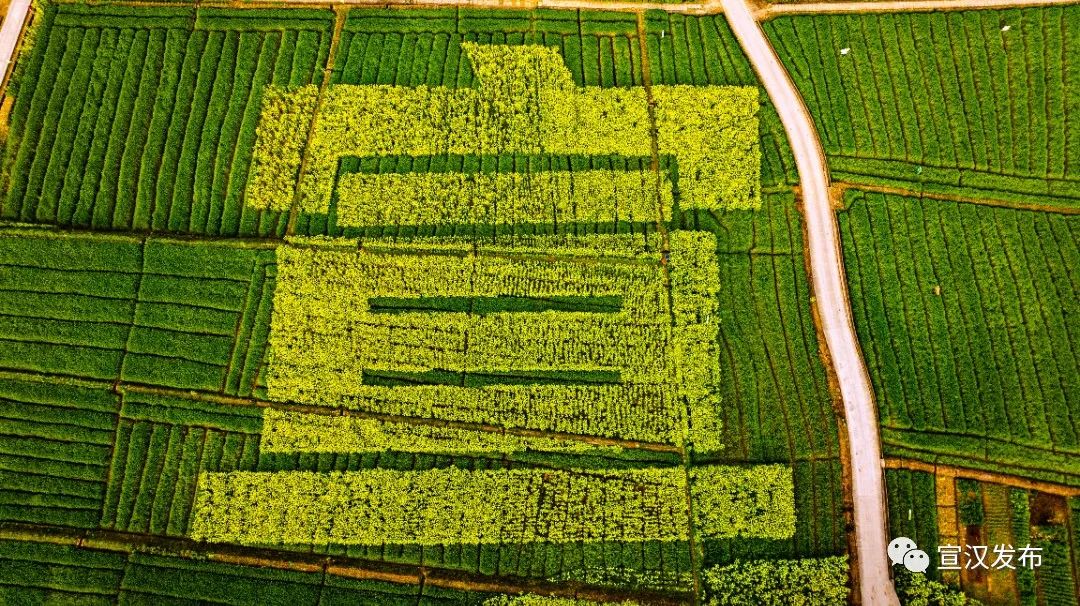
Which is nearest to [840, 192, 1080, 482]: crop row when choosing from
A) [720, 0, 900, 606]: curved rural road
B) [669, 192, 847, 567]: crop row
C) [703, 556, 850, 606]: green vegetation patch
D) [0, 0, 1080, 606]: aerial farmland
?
[0, 0, 1080, 606]: aerial farmland

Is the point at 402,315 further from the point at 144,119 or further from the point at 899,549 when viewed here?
the point at 899,549

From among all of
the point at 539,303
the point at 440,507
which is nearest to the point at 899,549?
the point at 539,303

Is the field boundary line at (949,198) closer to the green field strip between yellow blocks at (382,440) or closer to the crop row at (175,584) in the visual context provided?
the green field strip between yellow blocks at (382,440)

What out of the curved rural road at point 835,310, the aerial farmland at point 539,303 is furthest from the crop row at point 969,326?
the curved rural road at point 835,310

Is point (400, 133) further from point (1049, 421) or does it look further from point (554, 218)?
point (1049, 421)

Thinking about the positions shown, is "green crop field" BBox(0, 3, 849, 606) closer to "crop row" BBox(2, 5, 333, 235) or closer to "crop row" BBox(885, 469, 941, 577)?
"crop row" BBox(2, 5, 333, 235)

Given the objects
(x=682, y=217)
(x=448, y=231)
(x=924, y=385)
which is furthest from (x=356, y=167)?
(x=924, y=385)
